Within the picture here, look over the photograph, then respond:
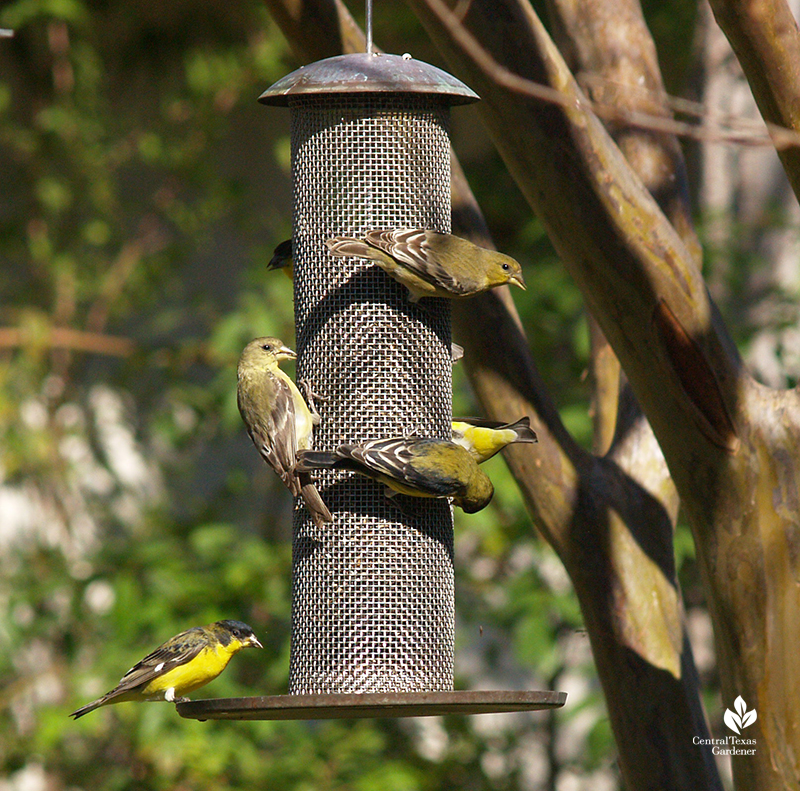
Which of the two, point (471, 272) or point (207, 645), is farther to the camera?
point (207, 645)

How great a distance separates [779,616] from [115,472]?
23.9ft

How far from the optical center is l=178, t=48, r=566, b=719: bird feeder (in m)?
4.45

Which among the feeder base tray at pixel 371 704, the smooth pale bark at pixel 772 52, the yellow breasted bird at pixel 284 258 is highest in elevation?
the yellow breasted bird at pixel 284 258

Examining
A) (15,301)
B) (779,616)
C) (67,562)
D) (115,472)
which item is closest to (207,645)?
(779,616)

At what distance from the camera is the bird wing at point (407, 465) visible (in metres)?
4.10

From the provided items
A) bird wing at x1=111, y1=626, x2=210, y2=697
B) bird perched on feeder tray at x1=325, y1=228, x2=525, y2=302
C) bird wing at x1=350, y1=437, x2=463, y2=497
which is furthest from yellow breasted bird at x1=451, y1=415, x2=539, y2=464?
bird wing at x1=111, y1=626, x2=210, y2=697

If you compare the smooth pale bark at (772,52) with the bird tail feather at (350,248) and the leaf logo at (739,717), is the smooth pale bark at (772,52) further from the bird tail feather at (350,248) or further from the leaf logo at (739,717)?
the leaf logo at (739,717)

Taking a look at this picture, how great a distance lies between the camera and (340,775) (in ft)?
26.1

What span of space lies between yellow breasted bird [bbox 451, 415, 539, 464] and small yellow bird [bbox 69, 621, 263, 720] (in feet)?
4.33

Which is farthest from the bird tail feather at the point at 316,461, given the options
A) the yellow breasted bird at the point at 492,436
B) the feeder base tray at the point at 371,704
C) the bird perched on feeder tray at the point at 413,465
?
the feeder base tray at the point at 371,704

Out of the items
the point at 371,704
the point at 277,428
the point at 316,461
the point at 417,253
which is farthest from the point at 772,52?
the point at 371,704

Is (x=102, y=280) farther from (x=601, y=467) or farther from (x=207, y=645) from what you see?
(x=601, y=467)

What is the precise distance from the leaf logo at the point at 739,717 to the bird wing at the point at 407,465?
112 cm

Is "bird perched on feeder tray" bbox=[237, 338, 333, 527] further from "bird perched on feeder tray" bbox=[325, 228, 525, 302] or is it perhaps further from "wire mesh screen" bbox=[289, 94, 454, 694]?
"bird perched on feeder tray" bbox=[325, 228, 525, 302]
